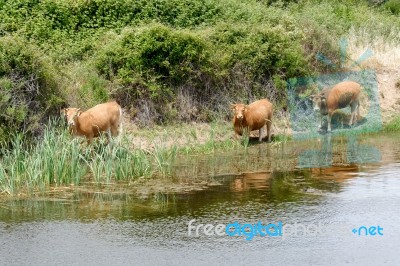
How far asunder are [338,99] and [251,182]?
6.75 meters

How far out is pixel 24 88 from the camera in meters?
18.1

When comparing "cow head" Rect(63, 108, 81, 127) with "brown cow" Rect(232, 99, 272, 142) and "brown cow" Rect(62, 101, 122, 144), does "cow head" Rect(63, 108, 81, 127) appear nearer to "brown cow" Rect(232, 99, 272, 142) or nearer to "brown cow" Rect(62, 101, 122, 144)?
"brown cow" Rect(62, 101, 122, 144)

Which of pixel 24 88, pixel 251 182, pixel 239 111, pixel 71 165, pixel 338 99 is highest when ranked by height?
pixel 24 88

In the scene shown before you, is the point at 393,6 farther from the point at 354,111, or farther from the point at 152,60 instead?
the point at 152,60

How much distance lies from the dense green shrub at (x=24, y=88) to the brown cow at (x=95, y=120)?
0.92 metres

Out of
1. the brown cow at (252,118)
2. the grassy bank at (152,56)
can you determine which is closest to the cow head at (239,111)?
the brown cow at (252,118)

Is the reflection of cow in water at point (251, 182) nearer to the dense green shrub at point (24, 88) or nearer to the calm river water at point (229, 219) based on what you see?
the calm river water at point (229, 219)

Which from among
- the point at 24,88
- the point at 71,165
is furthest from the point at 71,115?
the point at 71,165

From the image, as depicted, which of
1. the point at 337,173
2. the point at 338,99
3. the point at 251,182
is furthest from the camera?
the point at 338,99

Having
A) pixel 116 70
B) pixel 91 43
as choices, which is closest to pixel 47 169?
pixel 116 70

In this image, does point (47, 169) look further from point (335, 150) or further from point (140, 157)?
point (335, 150)

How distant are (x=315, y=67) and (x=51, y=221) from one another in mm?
12145

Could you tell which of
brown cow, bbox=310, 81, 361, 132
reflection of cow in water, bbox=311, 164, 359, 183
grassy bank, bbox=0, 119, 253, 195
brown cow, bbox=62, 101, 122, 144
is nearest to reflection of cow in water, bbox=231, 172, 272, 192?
reflection of cow in water, bbox=311, 164, 359, 183

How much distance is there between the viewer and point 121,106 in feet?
65.3
